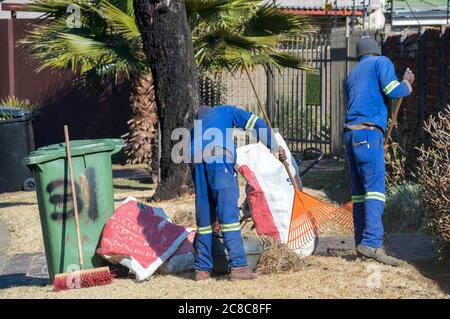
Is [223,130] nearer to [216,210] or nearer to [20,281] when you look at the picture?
[216,210]

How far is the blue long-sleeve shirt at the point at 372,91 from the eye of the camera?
308 inches

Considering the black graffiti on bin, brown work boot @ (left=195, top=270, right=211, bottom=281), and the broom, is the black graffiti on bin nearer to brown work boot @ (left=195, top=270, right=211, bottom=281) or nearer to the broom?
the broom

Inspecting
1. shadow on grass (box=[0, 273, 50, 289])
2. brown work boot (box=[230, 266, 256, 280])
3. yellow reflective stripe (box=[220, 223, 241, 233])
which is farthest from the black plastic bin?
brown work boot (box=[230, 266, 256, 280])

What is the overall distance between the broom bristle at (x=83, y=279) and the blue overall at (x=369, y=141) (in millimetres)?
2147

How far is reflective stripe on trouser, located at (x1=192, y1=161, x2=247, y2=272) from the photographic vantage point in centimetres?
742

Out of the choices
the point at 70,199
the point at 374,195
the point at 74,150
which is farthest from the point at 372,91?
the point at 70,199

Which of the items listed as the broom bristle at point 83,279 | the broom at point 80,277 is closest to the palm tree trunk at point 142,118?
the broom at point 80,277

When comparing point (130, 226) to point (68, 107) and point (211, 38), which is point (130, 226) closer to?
point (211, 38)

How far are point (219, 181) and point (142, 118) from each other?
9763 mm

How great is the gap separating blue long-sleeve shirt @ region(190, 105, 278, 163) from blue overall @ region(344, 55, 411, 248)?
0.76m

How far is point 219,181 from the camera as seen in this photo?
292 inches

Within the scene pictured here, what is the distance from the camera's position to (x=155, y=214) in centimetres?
820

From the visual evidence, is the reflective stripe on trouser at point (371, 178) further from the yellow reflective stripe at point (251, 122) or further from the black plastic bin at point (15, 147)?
the black plastic bin at point (15, 147)
